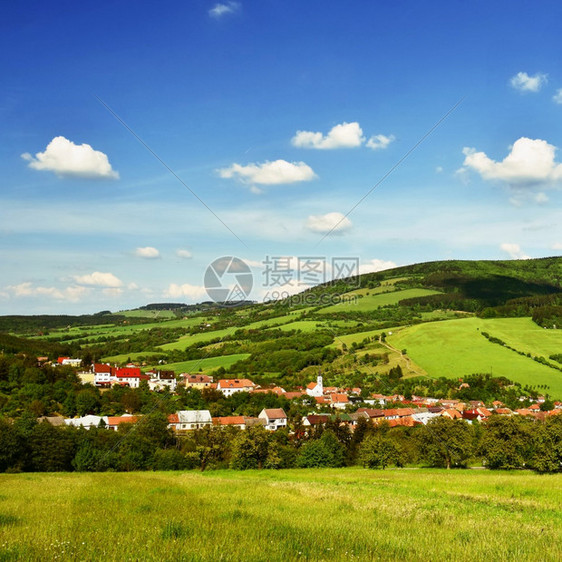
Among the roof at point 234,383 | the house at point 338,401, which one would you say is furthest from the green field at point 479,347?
the roof at point 234,383

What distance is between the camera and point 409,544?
301 inches

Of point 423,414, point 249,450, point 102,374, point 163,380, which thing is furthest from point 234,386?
point 249,450

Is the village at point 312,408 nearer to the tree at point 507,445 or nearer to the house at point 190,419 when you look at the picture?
the house at point 190,419

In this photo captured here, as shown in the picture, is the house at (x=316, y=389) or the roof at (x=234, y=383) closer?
the roof at (x=234, y=383)

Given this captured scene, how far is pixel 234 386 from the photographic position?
109562mm

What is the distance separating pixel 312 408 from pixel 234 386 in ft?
78.0

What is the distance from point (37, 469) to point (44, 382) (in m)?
43.7

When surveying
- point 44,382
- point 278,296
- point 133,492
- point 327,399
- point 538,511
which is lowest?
point 327,399

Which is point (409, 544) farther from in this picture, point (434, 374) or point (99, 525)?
point (434, 374)

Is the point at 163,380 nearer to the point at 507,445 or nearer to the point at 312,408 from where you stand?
the point at 312,408

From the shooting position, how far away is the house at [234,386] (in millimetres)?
105312

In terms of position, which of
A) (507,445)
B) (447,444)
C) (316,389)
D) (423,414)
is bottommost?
(423,414)

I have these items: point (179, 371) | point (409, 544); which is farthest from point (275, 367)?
point (409, 544)

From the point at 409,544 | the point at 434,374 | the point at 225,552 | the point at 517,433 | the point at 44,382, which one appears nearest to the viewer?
the point at 225,552
